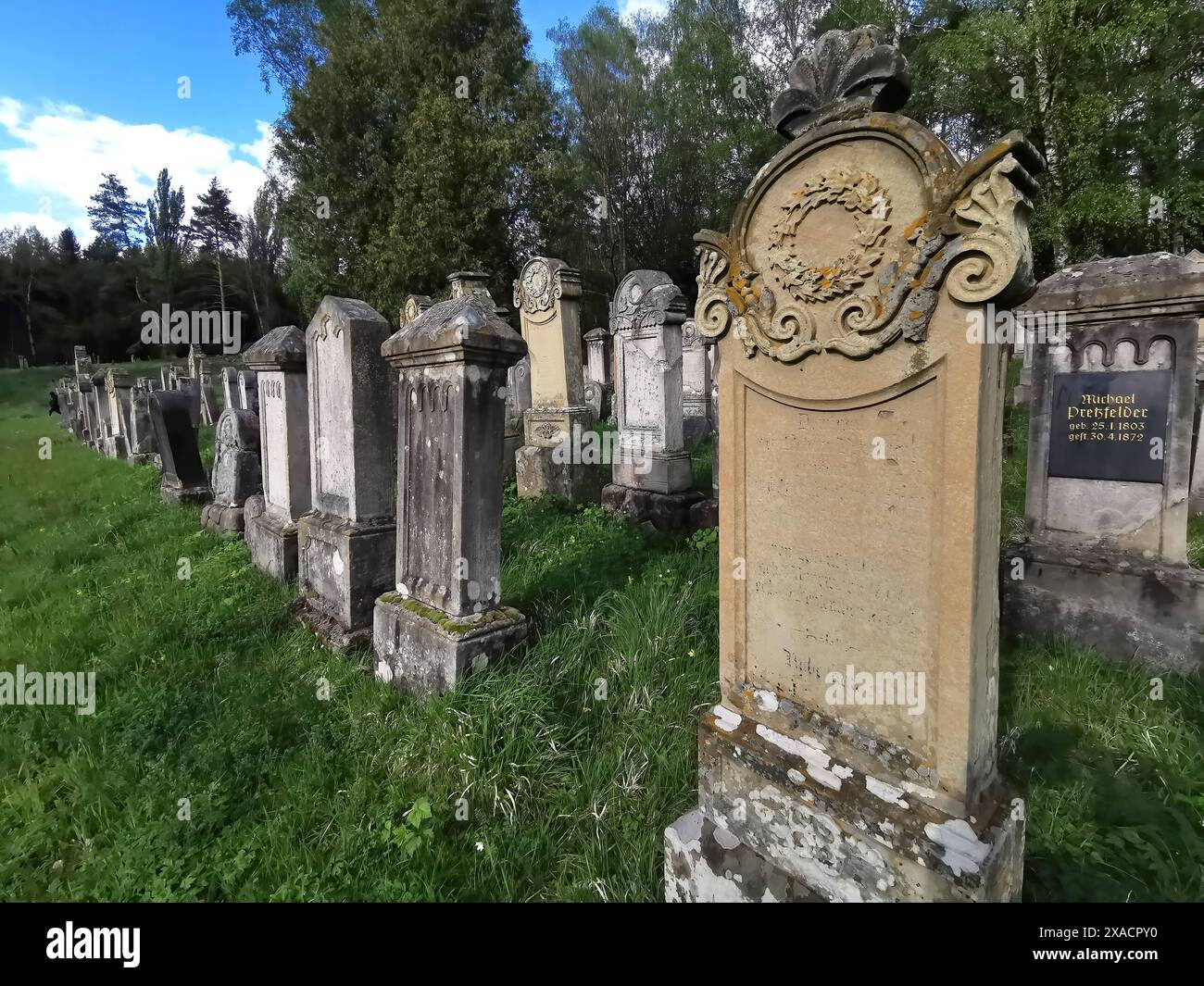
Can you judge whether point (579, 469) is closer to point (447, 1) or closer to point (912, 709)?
point (912, 709)

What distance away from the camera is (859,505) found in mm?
1842

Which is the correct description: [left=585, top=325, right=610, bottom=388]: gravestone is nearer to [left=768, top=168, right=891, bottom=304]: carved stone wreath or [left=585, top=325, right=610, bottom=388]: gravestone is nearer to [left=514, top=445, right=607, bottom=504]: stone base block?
[left=514, top=445, right=607, bottom=504]: stone base block

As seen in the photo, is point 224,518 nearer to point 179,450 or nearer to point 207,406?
point 179,450

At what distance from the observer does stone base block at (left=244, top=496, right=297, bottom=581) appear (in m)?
4.99

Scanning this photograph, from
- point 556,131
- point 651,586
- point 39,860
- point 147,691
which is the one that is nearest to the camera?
point 39,860

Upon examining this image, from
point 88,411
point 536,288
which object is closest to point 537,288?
point 536,288

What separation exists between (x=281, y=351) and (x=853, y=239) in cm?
436

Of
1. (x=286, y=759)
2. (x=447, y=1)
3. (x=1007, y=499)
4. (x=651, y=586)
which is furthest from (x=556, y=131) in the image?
(x=286, y=759)

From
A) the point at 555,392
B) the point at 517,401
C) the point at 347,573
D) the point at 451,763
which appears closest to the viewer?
the point at 451,763

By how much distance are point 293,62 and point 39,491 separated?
19.7 m

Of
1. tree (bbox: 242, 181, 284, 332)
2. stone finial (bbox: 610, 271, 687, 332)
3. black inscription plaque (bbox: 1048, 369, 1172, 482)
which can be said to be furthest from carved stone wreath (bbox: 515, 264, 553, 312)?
tree (bbox: 242, 181, 284, 332)

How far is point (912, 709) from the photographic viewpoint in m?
1.77

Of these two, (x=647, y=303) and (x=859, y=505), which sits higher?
(x=647, y=303)

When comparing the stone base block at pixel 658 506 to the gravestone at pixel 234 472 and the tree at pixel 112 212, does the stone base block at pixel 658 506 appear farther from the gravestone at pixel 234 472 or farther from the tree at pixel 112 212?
the tree at pixel 112 212
